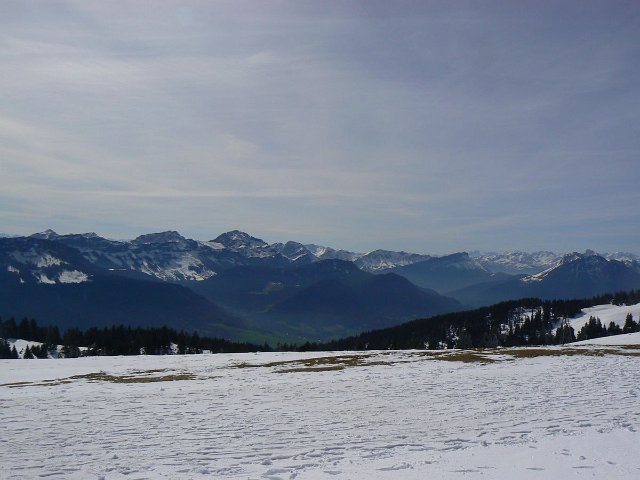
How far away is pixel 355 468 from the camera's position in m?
12.2

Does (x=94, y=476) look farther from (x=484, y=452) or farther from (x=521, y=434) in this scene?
(x=521, y=434)

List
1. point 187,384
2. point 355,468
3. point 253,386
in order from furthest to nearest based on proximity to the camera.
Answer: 1. point 187,384
2. point 253,386
3. point 355,468

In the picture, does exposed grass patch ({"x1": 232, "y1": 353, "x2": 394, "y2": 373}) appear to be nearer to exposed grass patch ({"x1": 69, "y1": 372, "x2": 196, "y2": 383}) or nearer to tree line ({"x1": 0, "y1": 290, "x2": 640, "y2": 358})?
exposed grass patch ({"x1": 69, "y1": 372, "x2": 196, "y2": 383})

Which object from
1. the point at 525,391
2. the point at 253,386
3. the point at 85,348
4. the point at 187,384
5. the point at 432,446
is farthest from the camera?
the point at 85,348

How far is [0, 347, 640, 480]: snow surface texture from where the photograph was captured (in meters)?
12.3

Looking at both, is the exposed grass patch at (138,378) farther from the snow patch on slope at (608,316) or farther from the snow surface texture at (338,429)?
the snow patch on slope at (608,316)

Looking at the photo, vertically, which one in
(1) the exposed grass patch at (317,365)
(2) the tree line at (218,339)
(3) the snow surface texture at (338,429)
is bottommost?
(2) the tree line at (218,339)

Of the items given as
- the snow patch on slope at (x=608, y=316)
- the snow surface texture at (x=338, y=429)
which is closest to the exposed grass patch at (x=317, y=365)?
the snow surface texture at (x=338, y=429)

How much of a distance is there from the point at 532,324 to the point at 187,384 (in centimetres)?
17954

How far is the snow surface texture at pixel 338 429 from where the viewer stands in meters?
12.3

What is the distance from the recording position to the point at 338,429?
17.3 m

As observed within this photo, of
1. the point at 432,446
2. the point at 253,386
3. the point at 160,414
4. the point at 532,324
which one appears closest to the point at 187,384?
the point at 253,386

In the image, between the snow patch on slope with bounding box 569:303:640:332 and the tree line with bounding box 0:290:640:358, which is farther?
the snow patch on slope with bounding box 569:303:640:332

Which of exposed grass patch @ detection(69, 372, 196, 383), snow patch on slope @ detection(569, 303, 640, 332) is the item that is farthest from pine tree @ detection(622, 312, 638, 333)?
exposed grass patch @ detection(69, 372, 196, 383)
